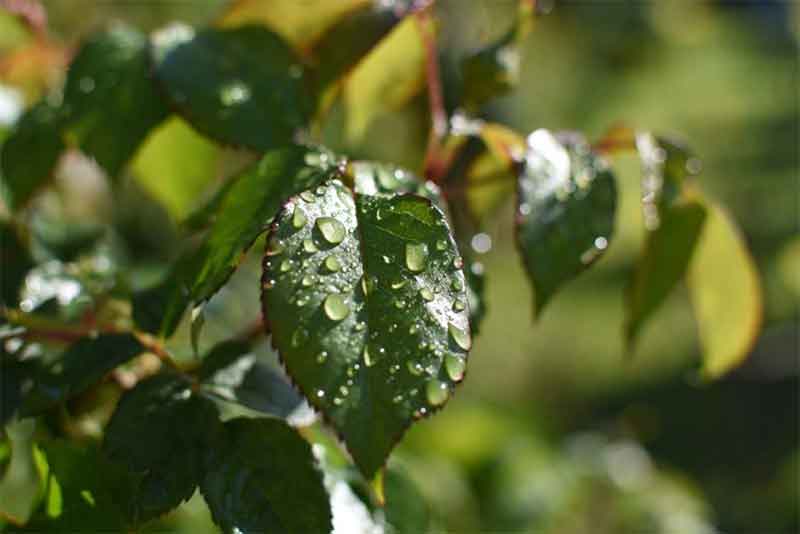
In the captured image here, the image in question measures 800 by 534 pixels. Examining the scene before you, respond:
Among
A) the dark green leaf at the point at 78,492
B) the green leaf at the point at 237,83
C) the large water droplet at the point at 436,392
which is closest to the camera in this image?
the large water droplet at the point at 436,392

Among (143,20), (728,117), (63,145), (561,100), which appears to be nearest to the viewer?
(63,145)

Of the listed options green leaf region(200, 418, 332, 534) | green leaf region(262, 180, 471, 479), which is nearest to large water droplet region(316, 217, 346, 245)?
green leaf region(262, 180, 471, 479)

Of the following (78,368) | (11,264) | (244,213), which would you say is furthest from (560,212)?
(11,264)

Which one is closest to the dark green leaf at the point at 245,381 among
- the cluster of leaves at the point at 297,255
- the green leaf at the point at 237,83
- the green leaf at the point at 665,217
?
the cluster of leaves at the point at 297,255

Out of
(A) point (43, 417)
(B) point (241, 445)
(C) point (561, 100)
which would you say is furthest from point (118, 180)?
(C) point (561, 100)

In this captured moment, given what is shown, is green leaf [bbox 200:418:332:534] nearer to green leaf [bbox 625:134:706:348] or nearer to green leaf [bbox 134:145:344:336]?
green leaf [bbox 134:145:344:336]

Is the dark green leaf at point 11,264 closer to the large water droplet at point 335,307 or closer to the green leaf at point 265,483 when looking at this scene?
the green leaf at point 265,483

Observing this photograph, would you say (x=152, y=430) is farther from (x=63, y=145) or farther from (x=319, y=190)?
(x=63, y=145)
